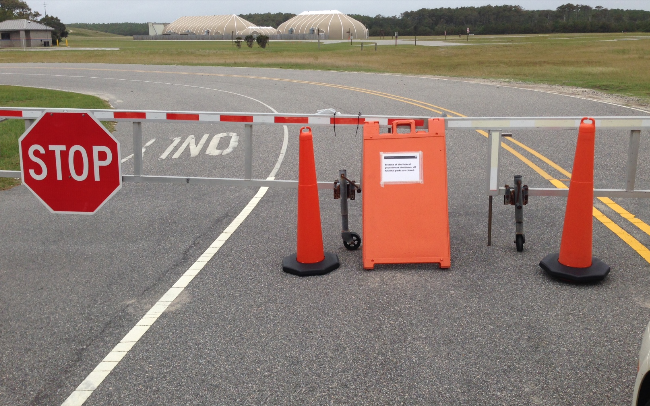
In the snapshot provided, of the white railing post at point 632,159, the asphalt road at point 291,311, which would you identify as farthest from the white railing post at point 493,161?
the white railing post at point 632,159

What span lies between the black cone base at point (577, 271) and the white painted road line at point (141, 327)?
9.94ft

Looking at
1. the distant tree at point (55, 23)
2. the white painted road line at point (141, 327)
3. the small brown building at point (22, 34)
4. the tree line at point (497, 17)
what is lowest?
the white painted road line at point (141, 327)

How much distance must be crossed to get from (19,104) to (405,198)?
18.9 metres

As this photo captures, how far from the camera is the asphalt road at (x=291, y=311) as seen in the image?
4.18 meters

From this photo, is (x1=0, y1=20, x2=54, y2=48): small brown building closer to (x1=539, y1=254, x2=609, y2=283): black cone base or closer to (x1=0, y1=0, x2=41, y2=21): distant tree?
(x1=0, y1=0, x2=41, y2=21): distant tree

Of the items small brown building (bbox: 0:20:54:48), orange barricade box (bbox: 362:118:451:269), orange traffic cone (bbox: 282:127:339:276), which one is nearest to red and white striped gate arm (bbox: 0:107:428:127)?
orange barricade box (bbox: 362:118:451:269)

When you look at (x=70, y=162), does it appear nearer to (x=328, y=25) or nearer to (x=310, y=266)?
(x=310, y=266)

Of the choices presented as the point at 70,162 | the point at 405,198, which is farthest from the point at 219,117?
the point at 405,198

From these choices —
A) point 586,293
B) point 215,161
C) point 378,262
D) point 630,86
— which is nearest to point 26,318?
point 378,262

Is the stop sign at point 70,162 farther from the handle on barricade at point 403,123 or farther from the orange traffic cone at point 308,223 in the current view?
the handle on barricade at point 403,123

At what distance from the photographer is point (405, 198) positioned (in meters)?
6.49

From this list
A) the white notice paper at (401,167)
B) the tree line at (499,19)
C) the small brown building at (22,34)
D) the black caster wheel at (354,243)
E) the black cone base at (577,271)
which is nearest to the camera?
the black cone base at (577,271)

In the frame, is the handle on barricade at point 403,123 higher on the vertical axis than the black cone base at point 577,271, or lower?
higher

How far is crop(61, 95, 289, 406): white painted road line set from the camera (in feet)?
13.5
